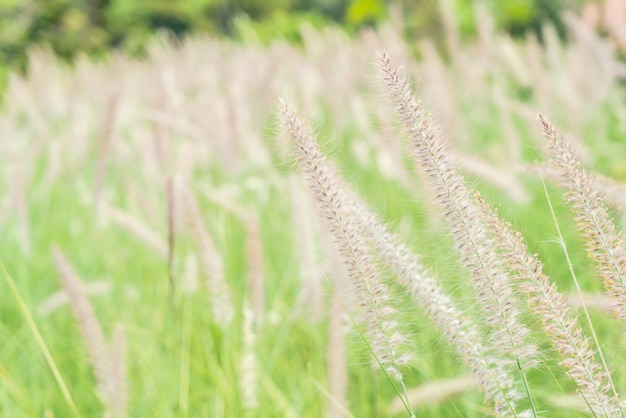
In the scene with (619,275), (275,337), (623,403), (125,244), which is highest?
(619,275)

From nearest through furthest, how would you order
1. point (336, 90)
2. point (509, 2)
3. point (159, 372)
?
1. point (159, 372)
2. point (336, 90)
3. point (509, 2)

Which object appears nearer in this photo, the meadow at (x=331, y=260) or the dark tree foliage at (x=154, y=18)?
the meadow at (x=331, y=260)

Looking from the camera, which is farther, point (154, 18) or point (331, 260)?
point (154, 18)

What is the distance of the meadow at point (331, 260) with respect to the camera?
673 millimetres

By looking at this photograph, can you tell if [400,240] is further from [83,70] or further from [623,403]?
[83,70]

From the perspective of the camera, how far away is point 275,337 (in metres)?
1.90

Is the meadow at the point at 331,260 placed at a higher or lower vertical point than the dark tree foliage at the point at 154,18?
higher

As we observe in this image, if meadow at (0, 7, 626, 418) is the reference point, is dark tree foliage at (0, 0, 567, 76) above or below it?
below

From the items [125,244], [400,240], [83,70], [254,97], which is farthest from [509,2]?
[400,240]

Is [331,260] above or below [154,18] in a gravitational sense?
above

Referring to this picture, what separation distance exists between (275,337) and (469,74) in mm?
2380

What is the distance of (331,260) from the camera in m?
1.02

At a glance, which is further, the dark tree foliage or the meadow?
the dark tree foliage

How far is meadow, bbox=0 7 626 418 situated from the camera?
673mm
